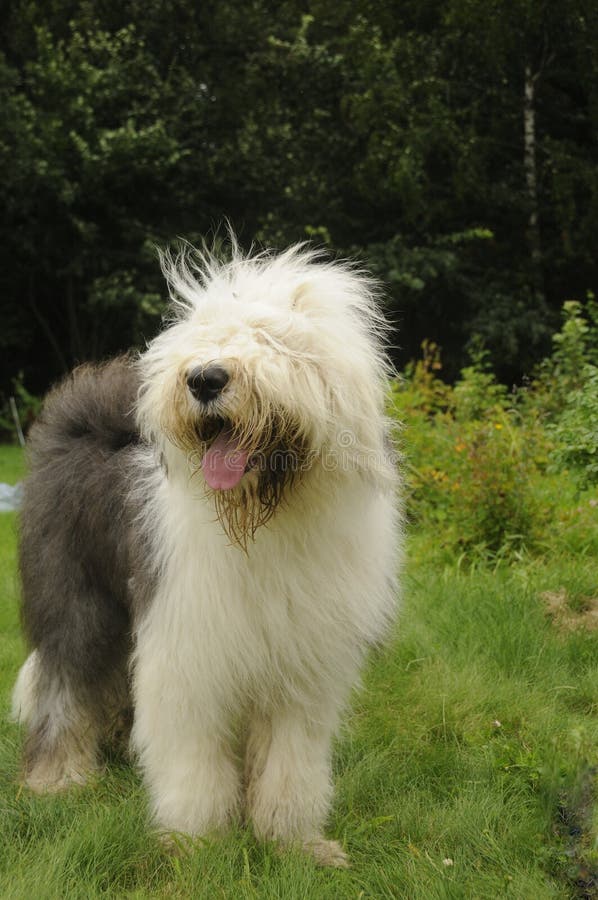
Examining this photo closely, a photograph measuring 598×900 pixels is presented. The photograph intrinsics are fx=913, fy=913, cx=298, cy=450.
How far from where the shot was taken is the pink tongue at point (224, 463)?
2.21 meters

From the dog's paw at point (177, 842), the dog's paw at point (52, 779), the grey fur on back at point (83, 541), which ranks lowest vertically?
the dog's paw at point (52, 779)

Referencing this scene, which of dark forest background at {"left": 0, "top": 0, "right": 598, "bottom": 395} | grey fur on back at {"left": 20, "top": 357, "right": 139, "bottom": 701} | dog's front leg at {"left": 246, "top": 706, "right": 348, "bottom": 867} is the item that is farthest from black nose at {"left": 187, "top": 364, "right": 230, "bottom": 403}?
dark forest background at {"left": 0, "top": 0, "right": 598, "bottom": 395}

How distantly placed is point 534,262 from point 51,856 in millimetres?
13179

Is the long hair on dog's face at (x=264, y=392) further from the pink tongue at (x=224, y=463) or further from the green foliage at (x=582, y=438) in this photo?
the green foliage at (x=582, y=438)

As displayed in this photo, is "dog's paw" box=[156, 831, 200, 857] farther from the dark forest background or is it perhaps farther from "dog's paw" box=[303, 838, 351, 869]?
the dark forest background

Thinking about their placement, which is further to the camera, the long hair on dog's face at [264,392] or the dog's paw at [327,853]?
the dog's paw at [327,853]

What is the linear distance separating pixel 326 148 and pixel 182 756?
1383cm

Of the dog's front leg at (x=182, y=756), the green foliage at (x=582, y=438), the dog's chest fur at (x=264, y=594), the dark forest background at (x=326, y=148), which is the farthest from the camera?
the dark forest background at (x=326, y=148)

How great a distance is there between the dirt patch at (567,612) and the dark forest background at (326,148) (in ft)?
30.9

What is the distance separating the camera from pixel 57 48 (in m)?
14.0

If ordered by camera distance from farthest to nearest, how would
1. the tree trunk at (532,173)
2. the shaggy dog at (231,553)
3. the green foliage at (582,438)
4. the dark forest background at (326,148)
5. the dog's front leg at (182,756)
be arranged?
the tree trunk at (532,173) → the dark forest background at (326,148) → the green foliage at (582,438) → the dog's front leg at (182,756) → the shaggy dog at (231,553)

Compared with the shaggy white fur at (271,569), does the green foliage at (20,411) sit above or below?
below

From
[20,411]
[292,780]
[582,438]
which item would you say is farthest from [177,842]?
[20,411]

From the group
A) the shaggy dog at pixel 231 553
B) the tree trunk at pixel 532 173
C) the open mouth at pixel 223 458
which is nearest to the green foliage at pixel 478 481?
the shaggy dog at pixel 231 553
